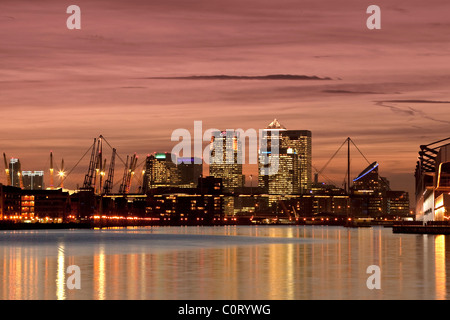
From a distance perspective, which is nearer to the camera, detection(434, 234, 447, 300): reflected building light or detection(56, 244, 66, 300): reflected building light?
detection(56, 244, 66, 300): reflected building light

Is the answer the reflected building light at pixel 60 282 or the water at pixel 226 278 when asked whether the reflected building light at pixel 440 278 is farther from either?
the reflected building light at pixel 60 282

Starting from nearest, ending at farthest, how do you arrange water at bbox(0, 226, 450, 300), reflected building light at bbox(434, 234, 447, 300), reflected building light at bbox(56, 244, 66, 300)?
reflected building light at bbox(56, 244, 66, 300) < reflected building light at bbox(434, 234, 447, 300) < water at bbox(0, 226, 450, 300)

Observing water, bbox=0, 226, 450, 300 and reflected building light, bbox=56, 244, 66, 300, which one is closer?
reflected building light, bbox=56, 244, 66, 300

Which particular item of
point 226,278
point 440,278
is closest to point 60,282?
point 226,278

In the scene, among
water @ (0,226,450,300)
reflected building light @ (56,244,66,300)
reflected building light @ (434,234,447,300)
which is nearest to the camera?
reflected building light @ (56,244,66,300)

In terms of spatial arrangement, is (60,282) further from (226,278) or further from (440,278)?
(440,278)

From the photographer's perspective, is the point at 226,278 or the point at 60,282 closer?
the point at 60,282

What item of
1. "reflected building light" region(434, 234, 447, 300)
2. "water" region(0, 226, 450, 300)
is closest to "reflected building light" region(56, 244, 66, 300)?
"water" region(0, 226, 450, 300)

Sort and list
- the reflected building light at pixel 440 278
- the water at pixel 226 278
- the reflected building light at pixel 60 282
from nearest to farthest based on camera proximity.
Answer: the reflected building light at pixel 60 282 → the reflected building light at pixel 440 278 → the water at pixel 226 278

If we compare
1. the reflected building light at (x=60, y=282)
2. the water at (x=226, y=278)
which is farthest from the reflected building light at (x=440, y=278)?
the reflected building light at (x=60, y=282)

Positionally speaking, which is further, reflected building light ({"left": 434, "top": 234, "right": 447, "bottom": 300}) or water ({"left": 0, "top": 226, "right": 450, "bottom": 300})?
water ({"left": 0, "top": 226, "right": 450, "bottom": 300})

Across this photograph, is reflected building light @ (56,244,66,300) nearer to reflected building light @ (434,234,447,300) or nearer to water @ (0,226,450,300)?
water @ (0,226,450,300)
